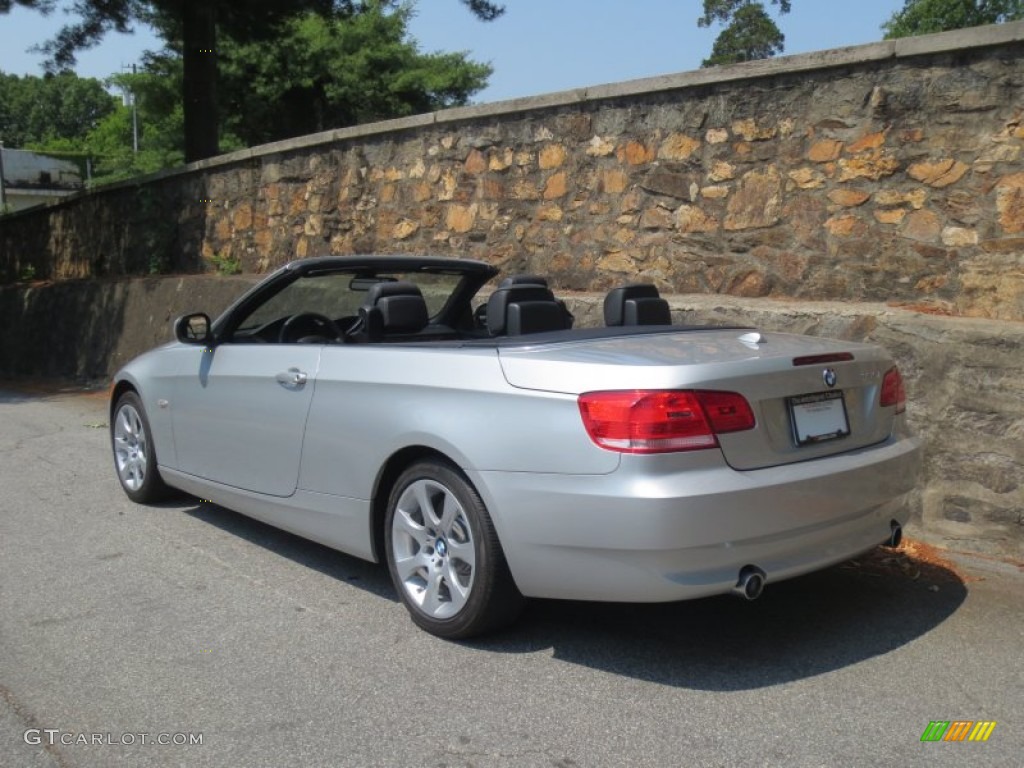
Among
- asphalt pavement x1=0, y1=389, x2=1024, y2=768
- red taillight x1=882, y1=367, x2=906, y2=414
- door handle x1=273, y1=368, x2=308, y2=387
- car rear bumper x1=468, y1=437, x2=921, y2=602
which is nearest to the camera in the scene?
asphalt pavement x1=0, y1=389, x2=1024, y2=768

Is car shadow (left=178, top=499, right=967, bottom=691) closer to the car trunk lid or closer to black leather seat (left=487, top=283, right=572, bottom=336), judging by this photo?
the car trunk lid

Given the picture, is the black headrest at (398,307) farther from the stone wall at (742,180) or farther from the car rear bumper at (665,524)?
the stone wall at (742,180)

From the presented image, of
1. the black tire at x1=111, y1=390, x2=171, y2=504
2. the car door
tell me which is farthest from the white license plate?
the black tire at x1=111, y1=390, x2=171, y2=504

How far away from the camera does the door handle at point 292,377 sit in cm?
485

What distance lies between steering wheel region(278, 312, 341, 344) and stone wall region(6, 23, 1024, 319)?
3.10 meters

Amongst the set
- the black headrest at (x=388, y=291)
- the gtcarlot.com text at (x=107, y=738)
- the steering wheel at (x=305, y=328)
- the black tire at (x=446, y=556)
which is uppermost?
the black headrest at (x=388, y=291)


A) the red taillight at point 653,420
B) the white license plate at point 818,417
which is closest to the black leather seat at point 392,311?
the red taillight at point 653,420

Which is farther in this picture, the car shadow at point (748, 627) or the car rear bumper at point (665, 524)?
the car shadow at point (748, 627)

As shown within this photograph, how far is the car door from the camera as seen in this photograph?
193 inches

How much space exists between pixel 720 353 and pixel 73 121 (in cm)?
12451

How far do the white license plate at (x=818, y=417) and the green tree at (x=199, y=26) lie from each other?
1236 centimetres

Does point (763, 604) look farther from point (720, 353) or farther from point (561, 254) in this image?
point (561, 254)

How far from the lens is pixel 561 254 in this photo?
8.55 meters

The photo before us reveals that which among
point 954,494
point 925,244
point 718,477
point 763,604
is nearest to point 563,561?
point 718,477
